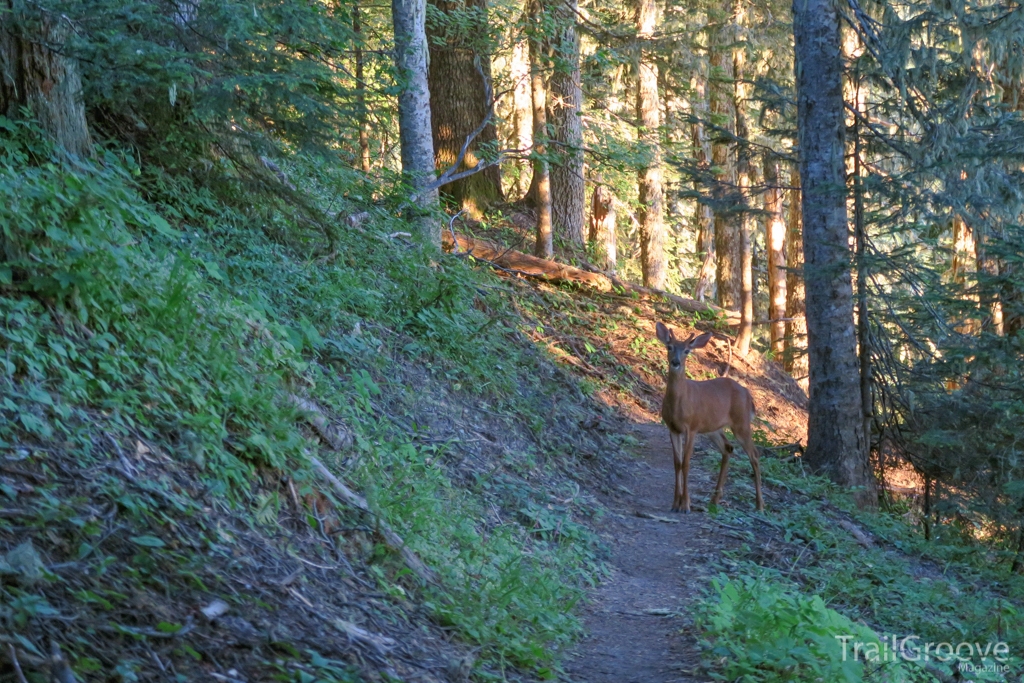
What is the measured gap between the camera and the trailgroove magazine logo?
515 centimetres

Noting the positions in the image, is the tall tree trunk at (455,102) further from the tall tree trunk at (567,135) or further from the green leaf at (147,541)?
the green leaf at (147,541)

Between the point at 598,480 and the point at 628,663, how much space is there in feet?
14.5

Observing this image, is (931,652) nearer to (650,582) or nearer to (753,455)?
(650,582)

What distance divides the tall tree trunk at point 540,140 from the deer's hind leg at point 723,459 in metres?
6.05

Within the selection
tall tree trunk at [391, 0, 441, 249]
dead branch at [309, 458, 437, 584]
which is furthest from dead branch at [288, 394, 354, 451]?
tall tree trunk at [391, 0, 441, 249]

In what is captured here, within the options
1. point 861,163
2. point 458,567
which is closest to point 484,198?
point 861,163

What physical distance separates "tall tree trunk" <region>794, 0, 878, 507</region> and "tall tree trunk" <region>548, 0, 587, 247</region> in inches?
187

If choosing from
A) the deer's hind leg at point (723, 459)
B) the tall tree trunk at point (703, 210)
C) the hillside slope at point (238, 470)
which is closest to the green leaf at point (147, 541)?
the hillside slope at point (238, 470)

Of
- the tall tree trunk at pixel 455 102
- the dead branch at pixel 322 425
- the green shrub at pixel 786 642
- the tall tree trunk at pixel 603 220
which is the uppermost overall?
the tall tree trunk at pixel 455 102

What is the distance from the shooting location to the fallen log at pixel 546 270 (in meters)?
15.3

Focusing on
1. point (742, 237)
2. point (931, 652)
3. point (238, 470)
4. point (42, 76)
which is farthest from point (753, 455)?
point (742, 237)

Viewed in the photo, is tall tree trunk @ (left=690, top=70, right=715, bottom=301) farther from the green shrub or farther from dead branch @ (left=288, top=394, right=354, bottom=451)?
the green shrub

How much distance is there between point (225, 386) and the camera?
516 cm

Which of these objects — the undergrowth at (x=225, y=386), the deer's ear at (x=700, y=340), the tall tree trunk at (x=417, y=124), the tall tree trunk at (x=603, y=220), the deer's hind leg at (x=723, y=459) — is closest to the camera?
the undergrowth at (x=225, y=386)
